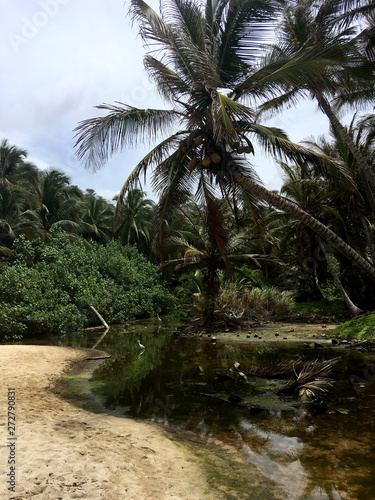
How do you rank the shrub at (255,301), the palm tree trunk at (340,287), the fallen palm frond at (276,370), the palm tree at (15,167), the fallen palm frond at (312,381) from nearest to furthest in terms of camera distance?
the fallen palm frond at (312,381), the fallen palm frond at (276,370), the palm tree trunk at (340,287), the shrub at (255,301), the palm tree at (15,167)

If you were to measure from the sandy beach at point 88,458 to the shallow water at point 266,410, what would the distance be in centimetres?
67

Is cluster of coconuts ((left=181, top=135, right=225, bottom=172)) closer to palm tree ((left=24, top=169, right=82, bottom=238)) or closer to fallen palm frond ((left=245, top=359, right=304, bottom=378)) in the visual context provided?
fallen palm frond ((left=245, top=359, right=304, bottom=378))

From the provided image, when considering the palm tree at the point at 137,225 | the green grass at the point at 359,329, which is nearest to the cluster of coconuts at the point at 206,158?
the green grass at the point at 359,329

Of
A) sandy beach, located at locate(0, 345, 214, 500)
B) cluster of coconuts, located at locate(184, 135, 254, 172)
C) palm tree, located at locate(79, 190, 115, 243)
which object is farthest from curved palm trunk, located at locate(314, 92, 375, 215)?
palm tree, located at locate(79, 190, 115, 243)

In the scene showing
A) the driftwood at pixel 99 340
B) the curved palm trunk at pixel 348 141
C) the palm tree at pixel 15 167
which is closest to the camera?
the curved palm trunk at pixel 348 141

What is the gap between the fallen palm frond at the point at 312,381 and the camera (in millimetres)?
5579

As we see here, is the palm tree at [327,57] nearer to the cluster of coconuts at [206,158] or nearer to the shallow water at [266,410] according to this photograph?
the cluster of coconuts at [206,158]

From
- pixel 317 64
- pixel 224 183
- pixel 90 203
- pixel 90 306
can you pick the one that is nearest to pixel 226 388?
pixel 224 183

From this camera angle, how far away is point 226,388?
6.35m

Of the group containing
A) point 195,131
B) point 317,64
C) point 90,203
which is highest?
point 90,203

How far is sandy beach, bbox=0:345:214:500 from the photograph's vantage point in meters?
2.85

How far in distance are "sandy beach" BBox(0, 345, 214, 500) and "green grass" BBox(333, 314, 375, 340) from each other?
7.68 m

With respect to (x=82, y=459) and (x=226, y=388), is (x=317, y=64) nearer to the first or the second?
(x=226, y=388)

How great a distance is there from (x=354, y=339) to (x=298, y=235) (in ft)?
28.1
